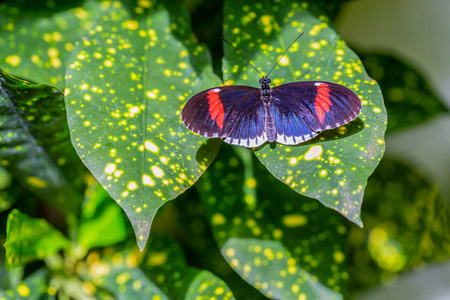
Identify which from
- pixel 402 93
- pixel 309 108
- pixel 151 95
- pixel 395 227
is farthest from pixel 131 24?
pixel 395 227

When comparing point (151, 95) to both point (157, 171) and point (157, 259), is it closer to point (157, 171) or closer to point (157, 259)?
point (157, 171)

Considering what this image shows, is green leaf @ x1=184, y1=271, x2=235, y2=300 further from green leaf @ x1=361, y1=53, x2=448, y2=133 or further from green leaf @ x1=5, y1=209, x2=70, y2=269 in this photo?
green leaf @ x1=361, y1=53, x2=448, y2=133

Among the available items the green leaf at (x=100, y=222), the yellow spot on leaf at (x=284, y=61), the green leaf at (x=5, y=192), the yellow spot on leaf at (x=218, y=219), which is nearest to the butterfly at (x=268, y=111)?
the yellow spot on leaf at (x=284, y=61)

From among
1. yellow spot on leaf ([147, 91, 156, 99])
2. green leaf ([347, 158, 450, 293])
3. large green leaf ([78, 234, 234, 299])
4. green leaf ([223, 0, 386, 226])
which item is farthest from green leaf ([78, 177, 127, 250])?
green leaf ([347, 158, 450, 293])

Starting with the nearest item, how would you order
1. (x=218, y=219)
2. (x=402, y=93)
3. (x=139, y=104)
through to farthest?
(x=139, y=104) < (x=218, y=219) < (x=402, y=93)

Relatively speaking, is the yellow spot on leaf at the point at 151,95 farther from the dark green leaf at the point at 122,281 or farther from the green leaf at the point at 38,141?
the dark green leaf at the point at 122,281

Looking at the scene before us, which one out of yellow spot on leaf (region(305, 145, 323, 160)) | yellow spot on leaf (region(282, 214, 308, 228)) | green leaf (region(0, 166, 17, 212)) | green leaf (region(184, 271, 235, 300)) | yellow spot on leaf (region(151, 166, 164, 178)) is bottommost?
green leaf (region(0, 166, 17, 212))
